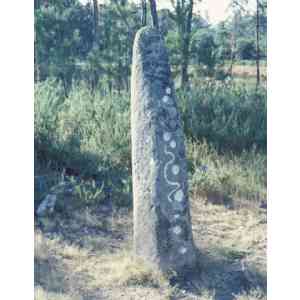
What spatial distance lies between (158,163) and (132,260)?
69 centimetres

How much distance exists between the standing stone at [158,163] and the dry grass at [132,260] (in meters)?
Result: 0.18

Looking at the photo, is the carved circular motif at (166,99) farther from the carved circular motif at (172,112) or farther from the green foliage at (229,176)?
the green foliage at (229,176)

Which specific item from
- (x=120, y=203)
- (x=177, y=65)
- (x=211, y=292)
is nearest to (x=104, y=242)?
(x=120, y=203)

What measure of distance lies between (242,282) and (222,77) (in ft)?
16.7

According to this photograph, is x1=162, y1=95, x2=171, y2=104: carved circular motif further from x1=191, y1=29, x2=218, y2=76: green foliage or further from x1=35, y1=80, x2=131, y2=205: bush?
x1=191, y1=29, x2=218, y2=76: green foliage

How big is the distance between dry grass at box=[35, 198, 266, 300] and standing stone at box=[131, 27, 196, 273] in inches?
7.0

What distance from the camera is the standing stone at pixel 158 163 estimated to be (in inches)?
135

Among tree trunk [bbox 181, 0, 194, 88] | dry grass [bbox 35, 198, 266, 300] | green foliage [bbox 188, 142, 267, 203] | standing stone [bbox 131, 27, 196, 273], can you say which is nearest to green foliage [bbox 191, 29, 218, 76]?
tree trunk [bbox 181, 0, 194, 88]

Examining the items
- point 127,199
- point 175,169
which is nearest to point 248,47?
point 127,199

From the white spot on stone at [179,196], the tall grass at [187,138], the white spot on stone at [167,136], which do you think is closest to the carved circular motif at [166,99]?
the white spot on stone at [167,136]

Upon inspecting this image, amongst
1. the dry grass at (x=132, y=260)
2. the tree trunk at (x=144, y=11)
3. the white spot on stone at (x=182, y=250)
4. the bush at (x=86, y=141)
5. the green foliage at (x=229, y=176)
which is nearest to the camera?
the dry grass at (x=132, y=260)

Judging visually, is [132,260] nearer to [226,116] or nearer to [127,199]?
[127,199]

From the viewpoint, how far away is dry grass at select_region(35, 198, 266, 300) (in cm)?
337
